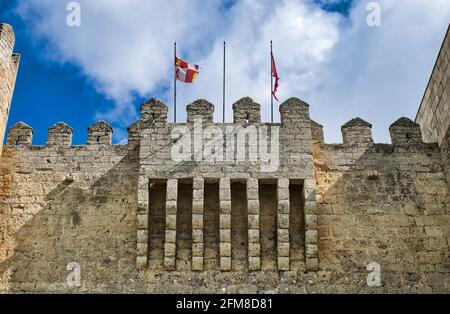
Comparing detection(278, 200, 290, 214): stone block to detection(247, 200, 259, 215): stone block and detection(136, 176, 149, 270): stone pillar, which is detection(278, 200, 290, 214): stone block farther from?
detection(136, 176, 149, 270): stone pillar

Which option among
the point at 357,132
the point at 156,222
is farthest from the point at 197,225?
the point at 357,132

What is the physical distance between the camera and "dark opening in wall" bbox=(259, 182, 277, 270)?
955 cm

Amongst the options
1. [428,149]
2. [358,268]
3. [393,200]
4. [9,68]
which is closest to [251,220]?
[358,268]

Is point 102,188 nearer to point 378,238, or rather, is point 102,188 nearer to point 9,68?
point 9,68

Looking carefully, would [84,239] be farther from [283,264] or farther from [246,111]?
[246,111]

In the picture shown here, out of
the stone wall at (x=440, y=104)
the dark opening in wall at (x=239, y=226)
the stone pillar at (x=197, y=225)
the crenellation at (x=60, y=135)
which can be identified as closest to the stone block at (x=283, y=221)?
the dark opening in wall at (x=239, y=226)

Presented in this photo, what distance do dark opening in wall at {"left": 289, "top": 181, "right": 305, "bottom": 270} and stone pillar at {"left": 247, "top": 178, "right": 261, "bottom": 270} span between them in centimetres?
60

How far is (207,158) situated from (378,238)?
3.29m

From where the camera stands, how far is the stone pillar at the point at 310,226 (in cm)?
945

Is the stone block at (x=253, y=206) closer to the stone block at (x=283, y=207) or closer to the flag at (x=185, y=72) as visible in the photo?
the stone block at (x=283, y=207)

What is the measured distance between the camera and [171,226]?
9.62 m
